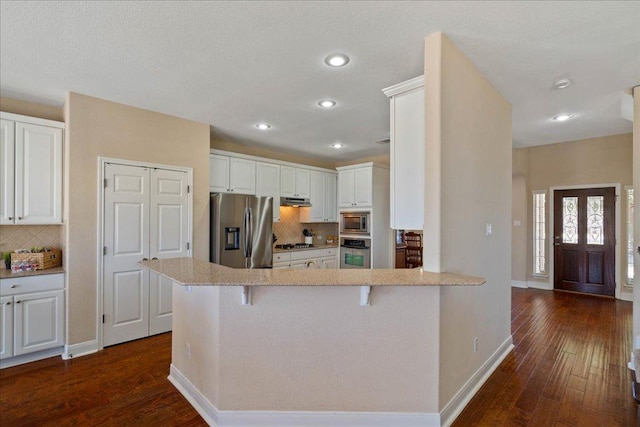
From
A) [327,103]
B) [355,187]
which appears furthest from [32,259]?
[355,187]

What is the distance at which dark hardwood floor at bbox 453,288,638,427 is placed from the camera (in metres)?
2.15

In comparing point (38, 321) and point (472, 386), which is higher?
point (38, 321)

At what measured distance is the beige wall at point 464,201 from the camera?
2.09m

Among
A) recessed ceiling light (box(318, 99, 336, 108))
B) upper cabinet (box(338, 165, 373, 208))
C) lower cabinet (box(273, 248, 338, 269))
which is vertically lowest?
lower cabinet (box(273, 248, 338, 269))

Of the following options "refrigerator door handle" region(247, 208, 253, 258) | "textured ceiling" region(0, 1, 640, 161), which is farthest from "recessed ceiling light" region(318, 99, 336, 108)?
"refrigerator door handle" region(247, 208, 253, 258)

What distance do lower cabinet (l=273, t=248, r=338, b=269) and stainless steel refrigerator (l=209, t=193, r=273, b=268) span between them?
1.31 ft

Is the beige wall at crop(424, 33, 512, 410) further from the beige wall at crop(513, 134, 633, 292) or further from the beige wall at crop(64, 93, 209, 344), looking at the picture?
the beige wall at crop(513, 134, 633, 292)

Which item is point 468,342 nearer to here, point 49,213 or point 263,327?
point 263,327

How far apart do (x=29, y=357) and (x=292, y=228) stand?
3.90 m

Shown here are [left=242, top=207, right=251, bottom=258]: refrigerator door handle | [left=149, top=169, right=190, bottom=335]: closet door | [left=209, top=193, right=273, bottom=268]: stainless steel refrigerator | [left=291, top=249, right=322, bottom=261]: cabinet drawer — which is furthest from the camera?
[left=291, top=249, right=322, bottom=261]: cabinet drawer

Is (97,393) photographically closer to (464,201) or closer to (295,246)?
(464,201)

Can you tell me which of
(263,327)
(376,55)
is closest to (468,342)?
(263,327)

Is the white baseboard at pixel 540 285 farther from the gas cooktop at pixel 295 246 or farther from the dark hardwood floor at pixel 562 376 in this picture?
the gas cooktop at pixel 295 246

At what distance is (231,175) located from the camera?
4.68 m
